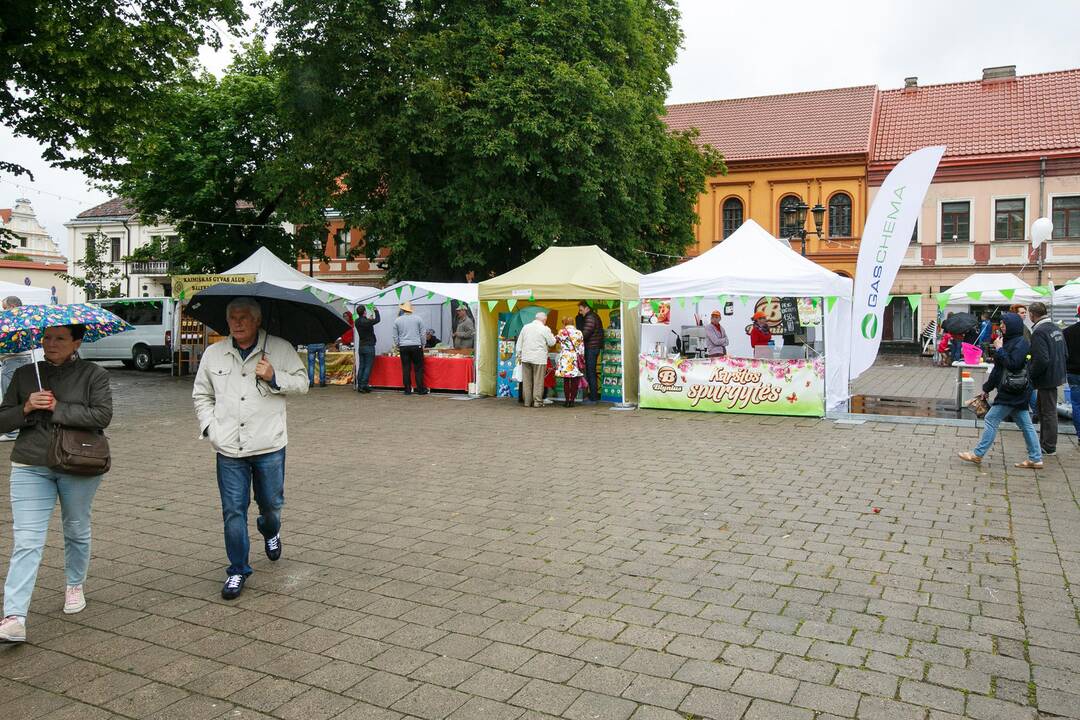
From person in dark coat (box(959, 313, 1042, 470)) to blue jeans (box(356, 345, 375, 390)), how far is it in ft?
40.0

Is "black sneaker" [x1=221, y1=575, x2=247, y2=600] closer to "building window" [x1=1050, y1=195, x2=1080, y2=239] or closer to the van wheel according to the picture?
the van wheel

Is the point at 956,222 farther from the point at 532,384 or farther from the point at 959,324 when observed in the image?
the point at 532,384

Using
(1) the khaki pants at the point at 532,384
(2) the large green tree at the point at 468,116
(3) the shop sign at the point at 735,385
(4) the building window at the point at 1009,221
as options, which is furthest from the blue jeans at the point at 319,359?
(4) the building window at the point at 1009,221

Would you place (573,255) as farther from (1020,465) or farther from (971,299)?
(971,299)

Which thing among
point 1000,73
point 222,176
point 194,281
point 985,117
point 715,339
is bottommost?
point 715,339

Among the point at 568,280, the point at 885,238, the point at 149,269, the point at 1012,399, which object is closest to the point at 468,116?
the point at 568,280

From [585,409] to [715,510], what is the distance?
25.4ft

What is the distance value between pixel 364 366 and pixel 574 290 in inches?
216

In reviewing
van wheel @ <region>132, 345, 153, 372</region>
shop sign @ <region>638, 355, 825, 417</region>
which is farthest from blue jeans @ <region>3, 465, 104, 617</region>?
van wheel @ <region>132, 345, 153, 372</region>

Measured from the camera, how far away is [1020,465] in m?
8.89

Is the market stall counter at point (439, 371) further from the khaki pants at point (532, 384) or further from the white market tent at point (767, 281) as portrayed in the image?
the white market tent at point (767, 281)

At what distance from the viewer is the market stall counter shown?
1722cm

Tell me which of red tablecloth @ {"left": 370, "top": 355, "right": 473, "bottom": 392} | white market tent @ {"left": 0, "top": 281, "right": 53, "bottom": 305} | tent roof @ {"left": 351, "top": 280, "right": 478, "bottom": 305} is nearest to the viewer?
white market tent @ {"left": 0, "top": 281, "right": 53, "bottom": 305}

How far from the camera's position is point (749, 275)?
13.5 m
